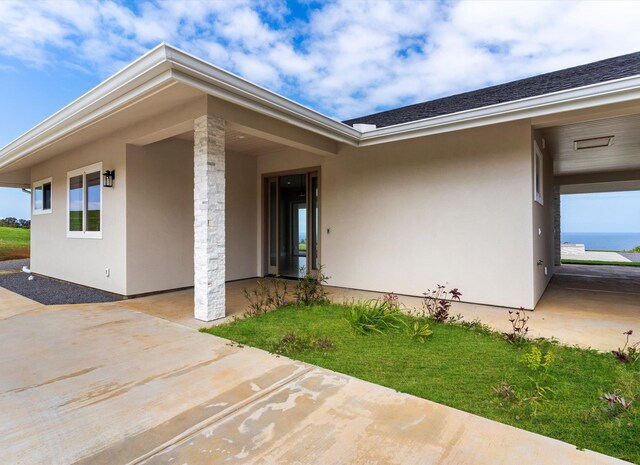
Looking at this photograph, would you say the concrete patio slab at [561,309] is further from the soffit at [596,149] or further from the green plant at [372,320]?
the soffit at [596,149]

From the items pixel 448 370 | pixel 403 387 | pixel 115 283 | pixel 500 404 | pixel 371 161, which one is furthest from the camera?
pixel 371 161

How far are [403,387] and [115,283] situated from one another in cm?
602

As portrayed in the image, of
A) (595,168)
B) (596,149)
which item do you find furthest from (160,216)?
(595,168)

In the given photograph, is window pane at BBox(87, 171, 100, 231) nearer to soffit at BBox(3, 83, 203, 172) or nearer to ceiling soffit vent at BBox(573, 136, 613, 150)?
soffit at BBox(3, 83, 203, 172)

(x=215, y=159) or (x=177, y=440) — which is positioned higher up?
(x=215, y=159)

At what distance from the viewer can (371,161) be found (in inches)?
281

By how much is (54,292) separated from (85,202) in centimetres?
201

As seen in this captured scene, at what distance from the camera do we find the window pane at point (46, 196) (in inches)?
361

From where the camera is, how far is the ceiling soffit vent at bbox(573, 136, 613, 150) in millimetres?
6668

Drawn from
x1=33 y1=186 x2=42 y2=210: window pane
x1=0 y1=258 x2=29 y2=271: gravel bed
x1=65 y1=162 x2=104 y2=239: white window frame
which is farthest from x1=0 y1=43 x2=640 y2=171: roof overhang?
x1=0 y1=258 x2=29 y2=271: gravel bed

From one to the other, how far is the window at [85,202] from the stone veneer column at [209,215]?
350 centimetres

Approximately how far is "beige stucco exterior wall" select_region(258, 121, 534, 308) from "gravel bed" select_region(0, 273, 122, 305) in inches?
186

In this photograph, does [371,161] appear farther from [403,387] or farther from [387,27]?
[387,27]

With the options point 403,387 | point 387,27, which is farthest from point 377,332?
point 387,27
